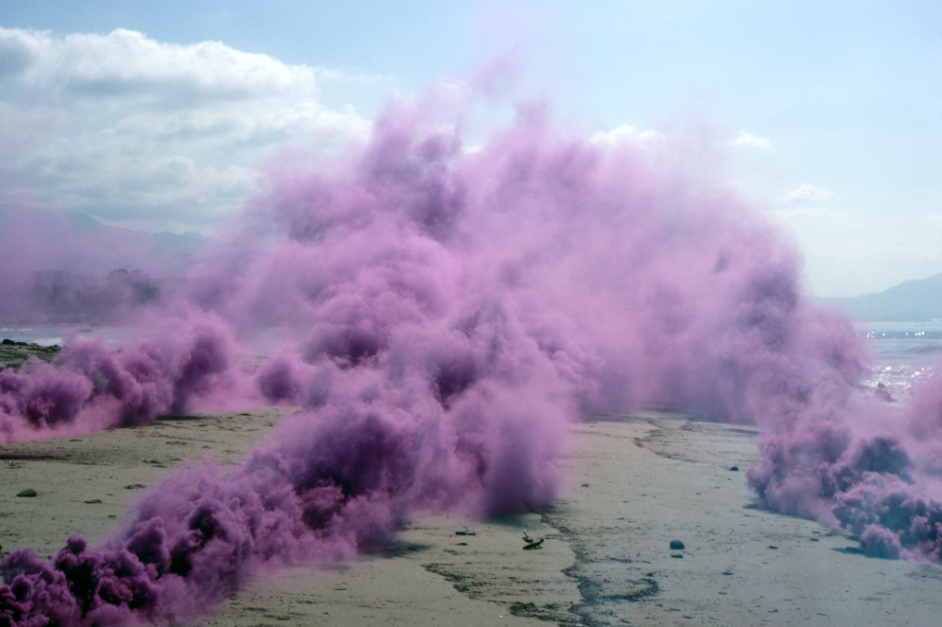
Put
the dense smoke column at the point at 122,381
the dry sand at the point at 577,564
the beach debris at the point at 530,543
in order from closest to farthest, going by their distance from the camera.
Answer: the dry sand at the point at 577,564
the beach debris at the point at 530,543
the dense smoke column at the point at 122,381

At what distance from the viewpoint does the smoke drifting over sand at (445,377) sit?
18.3ft

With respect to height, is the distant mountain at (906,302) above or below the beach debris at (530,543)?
Result: above

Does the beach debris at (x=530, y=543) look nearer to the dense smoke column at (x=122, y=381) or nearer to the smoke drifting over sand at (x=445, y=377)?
the smoke drifting over sand at (x=445, y=377)

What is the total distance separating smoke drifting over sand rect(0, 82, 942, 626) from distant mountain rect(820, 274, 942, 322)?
5277 inches

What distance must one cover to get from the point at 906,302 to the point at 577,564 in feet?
609

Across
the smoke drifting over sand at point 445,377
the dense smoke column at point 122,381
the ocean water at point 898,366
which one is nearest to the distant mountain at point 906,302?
the ocean water at point 898,366

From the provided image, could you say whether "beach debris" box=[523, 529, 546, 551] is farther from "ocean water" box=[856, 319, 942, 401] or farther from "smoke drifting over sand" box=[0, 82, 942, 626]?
"ocean water" box=[856, 319, 942, 401]

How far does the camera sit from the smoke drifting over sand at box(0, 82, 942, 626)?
5.59m

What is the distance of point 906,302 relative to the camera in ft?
534

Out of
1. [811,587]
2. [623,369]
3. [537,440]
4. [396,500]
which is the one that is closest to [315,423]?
[396,500]

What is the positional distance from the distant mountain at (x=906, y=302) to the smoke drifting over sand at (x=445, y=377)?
13403cm

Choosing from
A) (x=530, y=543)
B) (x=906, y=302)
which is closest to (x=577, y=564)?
(x=530, y=543)

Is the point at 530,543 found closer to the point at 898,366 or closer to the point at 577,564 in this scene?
the point at 577,564

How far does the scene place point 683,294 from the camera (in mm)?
21359
